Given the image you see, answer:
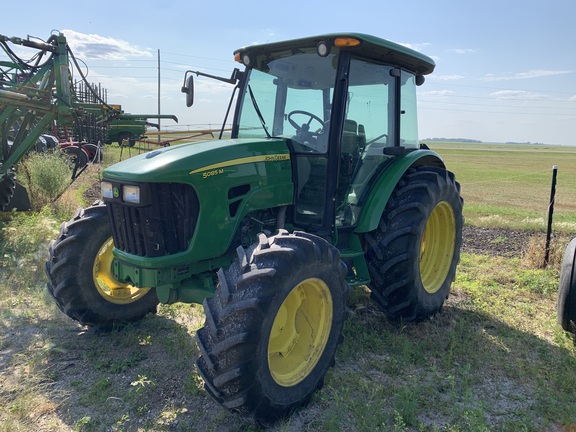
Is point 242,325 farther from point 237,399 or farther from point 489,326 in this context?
point 489,326

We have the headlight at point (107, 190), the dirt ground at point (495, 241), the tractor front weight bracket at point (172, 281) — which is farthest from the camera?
the dirt ground at point (495, 241)

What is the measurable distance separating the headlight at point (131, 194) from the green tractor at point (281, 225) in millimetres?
12

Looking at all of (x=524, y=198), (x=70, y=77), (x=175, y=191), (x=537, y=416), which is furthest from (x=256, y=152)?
(x=524, y=198)

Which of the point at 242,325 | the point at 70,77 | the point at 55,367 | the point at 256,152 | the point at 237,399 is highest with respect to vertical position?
the point at 70,77

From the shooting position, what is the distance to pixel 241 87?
4.16m

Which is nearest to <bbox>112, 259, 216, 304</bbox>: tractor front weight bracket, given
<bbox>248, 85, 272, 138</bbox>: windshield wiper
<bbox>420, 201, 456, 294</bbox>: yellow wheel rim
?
<bbox>248, 85, 272, 138</bbox>: windshield wiper

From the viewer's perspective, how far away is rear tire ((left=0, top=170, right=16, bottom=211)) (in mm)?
7504

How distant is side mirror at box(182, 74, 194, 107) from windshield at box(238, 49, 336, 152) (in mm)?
466

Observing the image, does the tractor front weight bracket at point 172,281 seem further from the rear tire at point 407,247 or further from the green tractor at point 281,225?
the rear tire at point 407,247

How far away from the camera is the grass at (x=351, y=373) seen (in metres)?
2.92

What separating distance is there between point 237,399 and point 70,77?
759 centimetres

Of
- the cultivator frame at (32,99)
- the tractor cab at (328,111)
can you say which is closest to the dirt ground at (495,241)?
the tractor cab at (328,111)

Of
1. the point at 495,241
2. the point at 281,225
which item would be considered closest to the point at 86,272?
the point at 281,225

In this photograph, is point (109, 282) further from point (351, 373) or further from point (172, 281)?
point (351, 373)
